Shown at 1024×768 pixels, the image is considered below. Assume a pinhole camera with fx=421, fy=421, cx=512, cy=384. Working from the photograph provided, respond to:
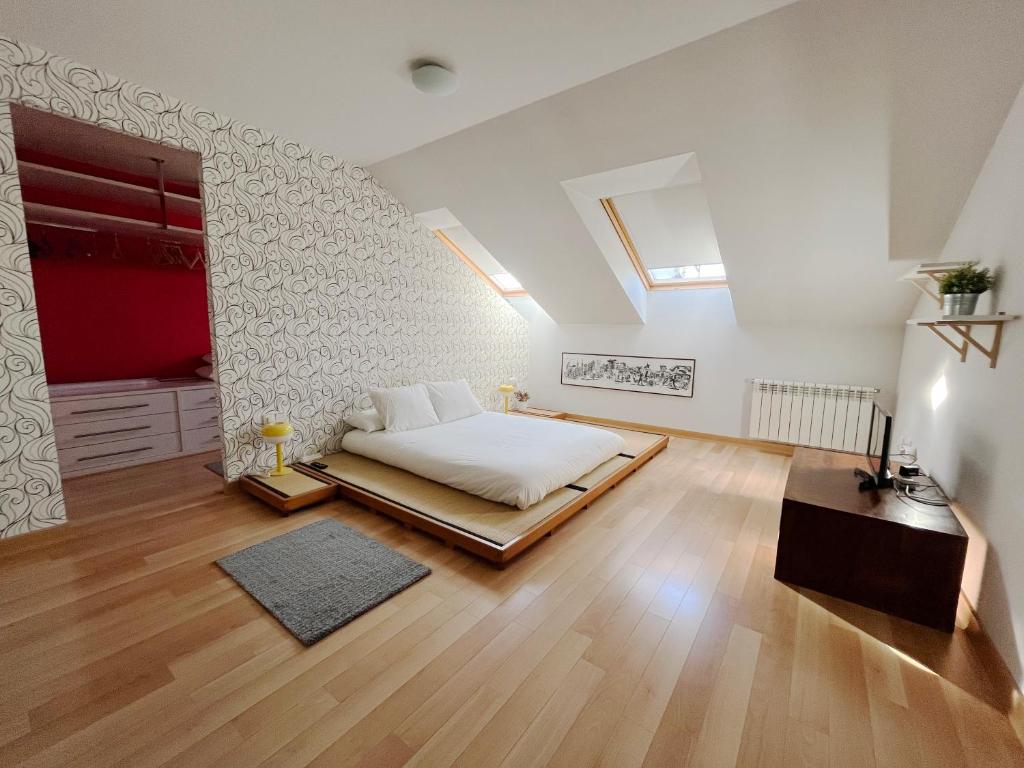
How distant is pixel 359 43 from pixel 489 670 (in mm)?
2807

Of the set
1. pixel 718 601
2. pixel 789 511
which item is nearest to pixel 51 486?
pixel 718 601

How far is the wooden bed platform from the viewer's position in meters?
2.31

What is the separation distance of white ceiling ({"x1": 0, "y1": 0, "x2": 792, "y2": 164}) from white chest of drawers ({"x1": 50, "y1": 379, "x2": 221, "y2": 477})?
2.27 metres

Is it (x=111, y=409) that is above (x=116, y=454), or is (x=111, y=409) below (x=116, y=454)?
above

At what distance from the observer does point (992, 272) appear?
195cm

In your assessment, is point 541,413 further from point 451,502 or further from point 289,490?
point 289,490

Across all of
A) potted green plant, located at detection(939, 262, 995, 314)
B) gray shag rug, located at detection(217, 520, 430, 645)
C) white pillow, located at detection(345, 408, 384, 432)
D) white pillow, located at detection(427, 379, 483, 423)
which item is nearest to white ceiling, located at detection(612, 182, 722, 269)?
potted green plant, located at detection(939, 262, 995, 314)

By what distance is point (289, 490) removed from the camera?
286cm

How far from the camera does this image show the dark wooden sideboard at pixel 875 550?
69.7 inches

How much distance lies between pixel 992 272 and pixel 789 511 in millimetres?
1433

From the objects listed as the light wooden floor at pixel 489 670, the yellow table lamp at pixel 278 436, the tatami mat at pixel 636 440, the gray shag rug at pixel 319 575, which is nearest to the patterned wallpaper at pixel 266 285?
the yellow table lamp at pixel 278 436

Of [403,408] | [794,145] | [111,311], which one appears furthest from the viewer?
[403,408]

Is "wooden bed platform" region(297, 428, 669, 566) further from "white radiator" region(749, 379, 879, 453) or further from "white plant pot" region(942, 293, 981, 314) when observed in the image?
"white plant pot" region(942, 293, 981, 314)

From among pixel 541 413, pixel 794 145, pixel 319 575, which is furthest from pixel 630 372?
pixel 319 575
